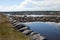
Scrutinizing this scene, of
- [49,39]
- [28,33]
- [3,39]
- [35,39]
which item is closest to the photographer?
[3,39]

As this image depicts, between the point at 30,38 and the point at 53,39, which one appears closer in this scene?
the point at 30,38

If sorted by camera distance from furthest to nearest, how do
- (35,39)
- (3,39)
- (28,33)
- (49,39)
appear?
(28,33), (49,39), (35,39), (3,39)

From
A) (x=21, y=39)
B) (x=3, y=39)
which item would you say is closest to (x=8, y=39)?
(x=3, y=39)

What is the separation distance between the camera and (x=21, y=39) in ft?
57.4

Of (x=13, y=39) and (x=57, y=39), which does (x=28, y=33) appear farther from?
(x=13, y=39)

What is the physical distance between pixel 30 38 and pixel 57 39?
2852mm

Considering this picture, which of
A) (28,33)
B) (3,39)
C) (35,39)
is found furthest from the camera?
(28,33)

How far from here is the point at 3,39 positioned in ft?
53.4

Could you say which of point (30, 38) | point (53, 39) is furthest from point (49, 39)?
point (30, 38)

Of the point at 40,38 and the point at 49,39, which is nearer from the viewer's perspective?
the point at 40,38

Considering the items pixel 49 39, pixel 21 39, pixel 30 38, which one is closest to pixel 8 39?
pixel 21 39

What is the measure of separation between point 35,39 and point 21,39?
3.69 ft

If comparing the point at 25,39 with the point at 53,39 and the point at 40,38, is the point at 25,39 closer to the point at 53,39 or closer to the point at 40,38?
the point at 40,38

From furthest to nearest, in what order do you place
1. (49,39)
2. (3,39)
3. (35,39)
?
1. (49,39)
2. (35,39)
3. (3,39)
